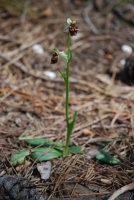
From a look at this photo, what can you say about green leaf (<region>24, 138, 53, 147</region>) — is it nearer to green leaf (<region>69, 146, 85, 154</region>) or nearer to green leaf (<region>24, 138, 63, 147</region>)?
green leaf (<region>24, 138, 63, 147</region>)

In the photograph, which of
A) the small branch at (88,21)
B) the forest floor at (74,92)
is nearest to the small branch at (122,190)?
the forest floor at (74,92)

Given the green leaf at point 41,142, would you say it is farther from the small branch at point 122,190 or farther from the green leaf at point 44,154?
the small branch at point 122,190

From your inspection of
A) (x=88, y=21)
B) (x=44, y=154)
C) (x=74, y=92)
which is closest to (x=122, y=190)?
(x=44, y=154)

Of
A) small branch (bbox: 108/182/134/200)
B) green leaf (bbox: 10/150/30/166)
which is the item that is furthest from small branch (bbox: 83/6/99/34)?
small branch (bbox: 108/182/134/200)

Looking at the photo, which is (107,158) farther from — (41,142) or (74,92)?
(74,92)

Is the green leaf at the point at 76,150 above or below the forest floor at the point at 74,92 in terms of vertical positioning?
below

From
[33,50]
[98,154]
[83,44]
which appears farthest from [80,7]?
[98,154]
